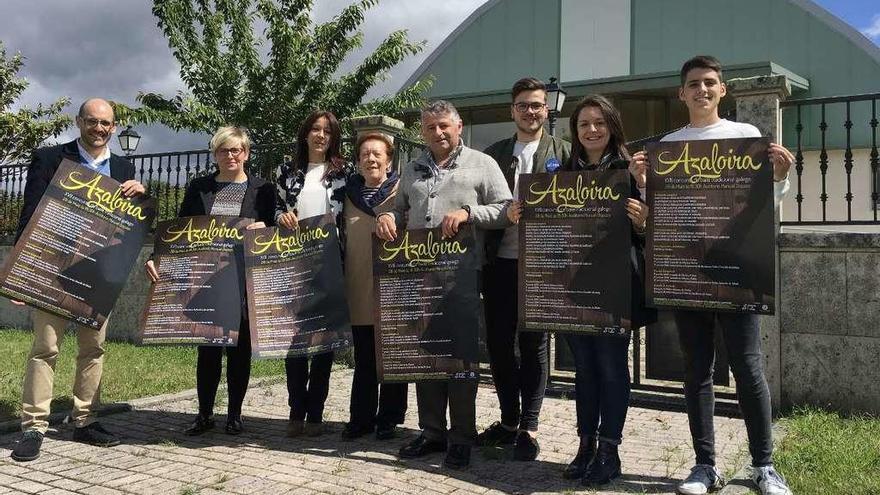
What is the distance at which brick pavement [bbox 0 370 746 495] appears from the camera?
12.0 feet

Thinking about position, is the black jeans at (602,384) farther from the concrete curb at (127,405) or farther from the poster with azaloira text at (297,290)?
the concrete curb at (127,405)

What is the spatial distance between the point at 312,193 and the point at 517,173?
4.73 ft

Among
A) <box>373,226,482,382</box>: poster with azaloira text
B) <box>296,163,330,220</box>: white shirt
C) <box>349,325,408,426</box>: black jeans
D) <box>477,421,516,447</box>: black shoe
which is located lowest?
<box>477,421,516,447</box>: black shoe

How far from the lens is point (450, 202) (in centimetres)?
400

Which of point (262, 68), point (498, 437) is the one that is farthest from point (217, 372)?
point (262, 68)

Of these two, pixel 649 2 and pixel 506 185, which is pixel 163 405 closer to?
pixel 506 185

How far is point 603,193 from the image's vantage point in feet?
11.6

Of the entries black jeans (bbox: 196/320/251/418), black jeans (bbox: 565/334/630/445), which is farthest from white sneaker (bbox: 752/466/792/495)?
black jeans (bbox: 196/320/251/418)

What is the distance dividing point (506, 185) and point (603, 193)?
2.28 feet

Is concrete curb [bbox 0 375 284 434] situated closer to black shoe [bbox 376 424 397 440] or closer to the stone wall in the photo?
black shoe [bbox 376 424 397 440]

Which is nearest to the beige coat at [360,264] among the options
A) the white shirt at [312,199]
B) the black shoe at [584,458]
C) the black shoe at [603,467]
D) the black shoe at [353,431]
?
the white shirt at [312,199]

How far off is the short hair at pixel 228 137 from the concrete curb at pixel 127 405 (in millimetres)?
2029

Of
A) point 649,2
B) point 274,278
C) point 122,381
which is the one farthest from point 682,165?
point 649,2

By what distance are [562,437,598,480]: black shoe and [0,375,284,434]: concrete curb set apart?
3.26m
